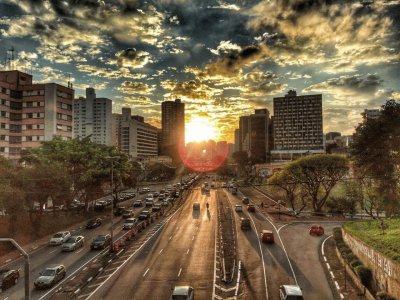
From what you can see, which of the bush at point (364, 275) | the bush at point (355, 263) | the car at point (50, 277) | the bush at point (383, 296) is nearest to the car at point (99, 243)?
the car at point (50, 277)

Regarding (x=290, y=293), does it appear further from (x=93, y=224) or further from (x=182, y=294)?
(x=93, y=224)

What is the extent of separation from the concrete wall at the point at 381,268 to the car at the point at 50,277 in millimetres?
27403

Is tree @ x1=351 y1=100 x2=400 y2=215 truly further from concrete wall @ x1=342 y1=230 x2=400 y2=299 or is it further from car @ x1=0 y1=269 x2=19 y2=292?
car @ x1=0 y1=269 x2=19 y2=292

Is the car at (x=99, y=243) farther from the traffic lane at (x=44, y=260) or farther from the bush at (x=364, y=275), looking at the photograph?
the bush at (x=364, y=275)

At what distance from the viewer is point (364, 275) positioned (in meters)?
31.5

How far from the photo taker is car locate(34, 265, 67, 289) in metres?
30.6

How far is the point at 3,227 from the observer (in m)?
51.3

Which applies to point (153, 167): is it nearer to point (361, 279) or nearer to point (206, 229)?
point (206, 229)

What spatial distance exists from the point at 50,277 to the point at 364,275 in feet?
90.4

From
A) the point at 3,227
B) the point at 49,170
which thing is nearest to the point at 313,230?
the point at 49,170

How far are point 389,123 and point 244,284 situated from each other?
22.0 meters

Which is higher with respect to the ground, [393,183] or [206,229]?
[393,183]

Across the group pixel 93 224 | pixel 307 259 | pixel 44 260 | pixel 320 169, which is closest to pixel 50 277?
pixel 44 260

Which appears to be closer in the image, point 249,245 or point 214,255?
point 214,255
